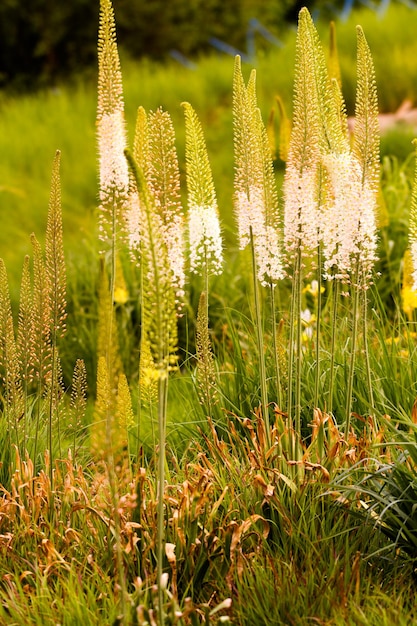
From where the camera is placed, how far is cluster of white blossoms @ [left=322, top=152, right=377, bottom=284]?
128 inches

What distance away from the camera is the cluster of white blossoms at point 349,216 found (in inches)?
128

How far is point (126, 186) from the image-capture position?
137 inches

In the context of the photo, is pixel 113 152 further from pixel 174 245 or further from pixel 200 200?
pixel 174 245

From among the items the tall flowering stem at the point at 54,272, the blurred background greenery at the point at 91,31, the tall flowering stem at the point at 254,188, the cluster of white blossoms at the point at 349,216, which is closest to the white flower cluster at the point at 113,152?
the tall flowering stem at the point at 54,272

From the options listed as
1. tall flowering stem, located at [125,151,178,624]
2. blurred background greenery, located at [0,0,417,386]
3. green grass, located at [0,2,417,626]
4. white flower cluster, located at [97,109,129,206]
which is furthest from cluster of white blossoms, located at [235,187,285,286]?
blurred background greenery, located at [0,0,417,386]

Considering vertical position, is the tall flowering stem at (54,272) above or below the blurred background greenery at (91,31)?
below

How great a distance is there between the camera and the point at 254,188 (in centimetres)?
327

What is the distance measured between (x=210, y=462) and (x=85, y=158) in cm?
722

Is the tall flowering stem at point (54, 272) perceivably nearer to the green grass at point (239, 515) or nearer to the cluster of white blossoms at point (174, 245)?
the green grass at point (239, 515)

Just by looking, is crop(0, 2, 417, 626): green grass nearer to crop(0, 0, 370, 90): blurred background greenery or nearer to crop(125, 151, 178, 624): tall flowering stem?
crop(125, 151, 178, 624): tall flowering stem

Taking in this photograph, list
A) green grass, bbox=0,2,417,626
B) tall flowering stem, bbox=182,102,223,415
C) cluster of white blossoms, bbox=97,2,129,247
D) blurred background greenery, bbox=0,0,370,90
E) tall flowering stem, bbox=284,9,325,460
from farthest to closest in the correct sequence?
blurred background greenery, bbox=0,0,370,90
cluster of white blossoms, bbox=97,2,129,247
tall flowering stem, bbox=284,9,325,460
tall flowering stem, bbox=182,102,223,415
green grass, bbox=0,2,417,626

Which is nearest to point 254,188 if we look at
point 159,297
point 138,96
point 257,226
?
point 257,226

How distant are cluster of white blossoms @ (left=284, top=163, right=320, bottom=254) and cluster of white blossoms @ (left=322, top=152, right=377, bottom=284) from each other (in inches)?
1.7

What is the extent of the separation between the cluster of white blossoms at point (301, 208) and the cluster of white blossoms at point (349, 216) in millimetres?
44
